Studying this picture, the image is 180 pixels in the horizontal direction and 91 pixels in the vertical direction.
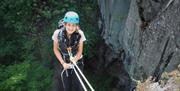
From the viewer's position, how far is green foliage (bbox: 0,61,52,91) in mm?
10422

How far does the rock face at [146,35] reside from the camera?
24.5 feet

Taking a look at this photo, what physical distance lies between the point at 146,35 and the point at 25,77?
3723mm

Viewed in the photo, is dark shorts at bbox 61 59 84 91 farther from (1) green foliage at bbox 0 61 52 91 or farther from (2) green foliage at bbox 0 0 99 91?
(2) green foliage at bbox 0 0 99 91

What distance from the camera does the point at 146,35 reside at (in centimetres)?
827

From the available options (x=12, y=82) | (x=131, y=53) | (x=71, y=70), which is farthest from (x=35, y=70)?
(x=71, y=70)

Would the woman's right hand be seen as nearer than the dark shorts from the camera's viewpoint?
Yes

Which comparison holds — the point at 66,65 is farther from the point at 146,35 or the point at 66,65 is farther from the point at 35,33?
the point at 35,33

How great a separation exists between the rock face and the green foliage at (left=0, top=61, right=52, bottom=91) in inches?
81.9

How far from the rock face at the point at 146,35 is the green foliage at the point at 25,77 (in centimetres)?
208

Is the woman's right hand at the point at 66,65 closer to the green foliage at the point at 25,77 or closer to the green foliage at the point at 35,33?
the green foliage at the point at 25,77

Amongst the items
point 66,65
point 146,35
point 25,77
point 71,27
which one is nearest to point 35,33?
point 25,77

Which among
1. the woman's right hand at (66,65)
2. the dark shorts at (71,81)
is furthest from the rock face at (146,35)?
the woman's right hand at (66,65)

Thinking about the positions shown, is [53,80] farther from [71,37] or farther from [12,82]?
[71,37]

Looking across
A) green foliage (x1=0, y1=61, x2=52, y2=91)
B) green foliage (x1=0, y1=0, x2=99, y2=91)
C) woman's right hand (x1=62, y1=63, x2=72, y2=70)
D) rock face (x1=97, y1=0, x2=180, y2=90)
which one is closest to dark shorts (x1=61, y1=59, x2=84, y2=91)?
woman's right hand (x1=62, y1=63, x2=72, y2=70)
